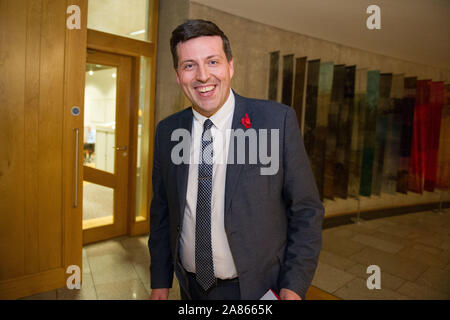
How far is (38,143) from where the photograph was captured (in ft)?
8.60

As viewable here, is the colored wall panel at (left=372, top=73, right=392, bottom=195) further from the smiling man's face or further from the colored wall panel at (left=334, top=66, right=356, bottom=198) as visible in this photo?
the smiling man's face

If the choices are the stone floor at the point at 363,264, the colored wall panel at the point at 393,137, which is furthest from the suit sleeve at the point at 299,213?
the colored wall panel at the point at 393,137

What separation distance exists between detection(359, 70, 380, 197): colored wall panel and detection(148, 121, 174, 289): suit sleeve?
3.57 metres

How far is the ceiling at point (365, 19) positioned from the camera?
3018mm

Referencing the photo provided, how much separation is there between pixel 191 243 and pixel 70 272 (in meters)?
2.30

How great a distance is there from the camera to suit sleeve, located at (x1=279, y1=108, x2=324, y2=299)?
41.6 inches

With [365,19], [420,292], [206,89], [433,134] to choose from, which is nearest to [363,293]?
[420,292]

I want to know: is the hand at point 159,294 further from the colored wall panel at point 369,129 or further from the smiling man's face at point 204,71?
the colored wall panel at point 369,129

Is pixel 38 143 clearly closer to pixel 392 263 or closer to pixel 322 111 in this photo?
pixel 322 111

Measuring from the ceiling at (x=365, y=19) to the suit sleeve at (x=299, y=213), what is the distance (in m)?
2.21

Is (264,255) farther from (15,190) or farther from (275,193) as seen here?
(15,190)

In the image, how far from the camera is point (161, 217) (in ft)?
4.25

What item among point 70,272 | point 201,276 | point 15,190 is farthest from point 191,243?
point 70,272

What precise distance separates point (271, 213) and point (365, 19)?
3.52 metres
